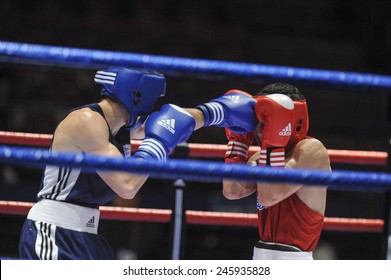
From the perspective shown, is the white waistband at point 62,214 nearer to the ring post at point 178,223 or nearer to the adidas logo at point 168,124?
the adidas logo at point 168,124

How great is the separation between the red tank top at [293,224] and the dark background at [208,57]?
2.25 meters

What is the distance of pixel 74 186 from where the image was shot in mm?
1836

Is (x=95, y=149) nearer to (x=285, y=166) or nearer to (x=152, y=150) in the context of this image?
(x=152, y=150)

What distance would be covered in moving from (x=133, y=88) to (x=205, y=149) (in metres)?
0.60

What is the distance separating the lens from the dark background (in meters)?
4.81

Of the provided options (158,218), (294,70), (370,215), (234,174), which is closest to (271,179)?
(234,174)

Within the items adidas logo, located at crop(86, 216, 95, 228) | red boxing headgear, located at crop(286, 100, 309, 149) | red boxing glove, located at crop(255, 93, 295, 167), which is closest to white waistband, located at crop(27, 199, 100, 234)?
adidas logo, located at crop(86, 216, 95, 228)

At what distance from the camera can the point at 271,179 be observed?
1216 millimetres

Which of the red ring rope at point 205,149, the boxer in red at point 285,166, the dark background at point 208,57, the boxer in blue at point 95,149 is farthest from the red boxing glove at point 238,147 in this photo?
the dark background at point 208,57

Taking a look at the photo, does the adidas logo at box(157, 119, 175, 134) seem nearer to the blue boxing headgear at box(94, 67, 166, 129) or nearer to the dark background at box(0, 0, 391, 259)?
the blue boxing headgear at box(94, 67, 166, 129)

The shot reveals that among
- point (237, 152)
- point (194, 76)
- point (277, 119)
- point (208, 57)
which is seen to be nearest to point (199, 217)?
point (237, 152)
